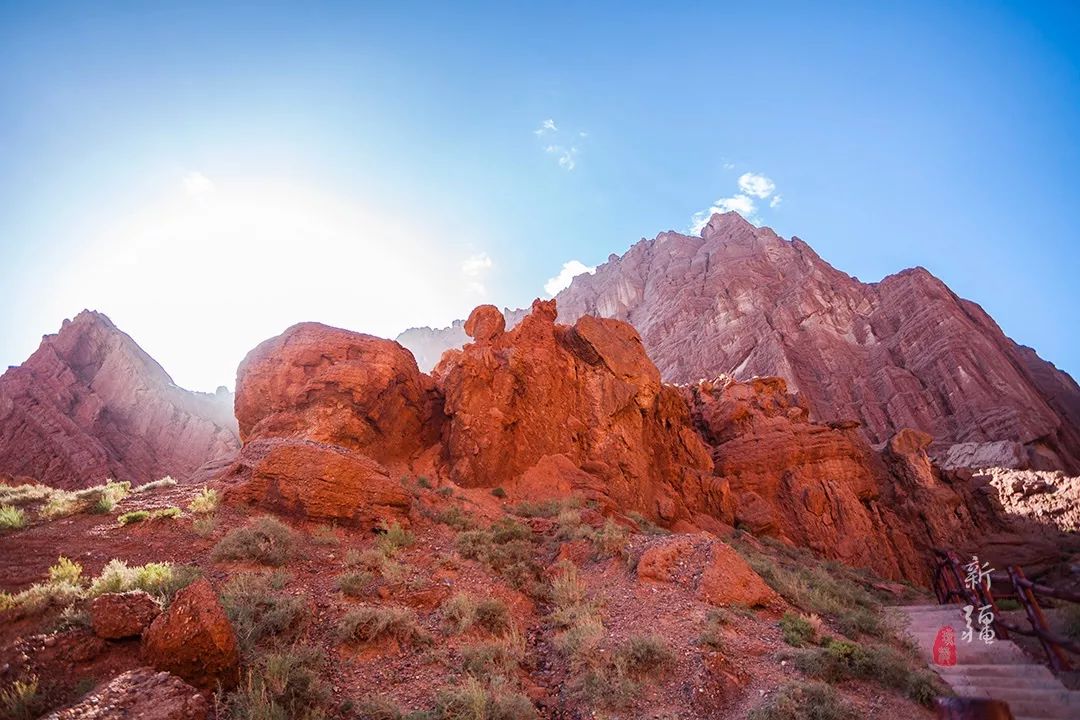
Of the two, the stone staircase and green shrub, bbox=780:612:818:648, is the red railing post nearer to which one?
the stone staircase

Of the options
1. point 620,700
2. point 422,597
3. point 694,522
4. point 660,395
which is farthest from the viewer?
point 660,395

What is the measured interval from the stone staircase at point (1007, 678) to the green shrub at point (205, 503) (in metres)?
A: 13.6

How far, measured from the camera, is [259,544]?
10023 mm

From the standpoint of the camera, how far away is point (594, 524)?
51.0ft

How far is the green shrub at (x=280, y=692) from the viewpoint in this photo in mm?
5547

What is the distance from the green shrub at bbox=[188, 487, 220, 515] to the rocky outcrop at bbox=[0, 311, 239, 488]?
2838 centimetres

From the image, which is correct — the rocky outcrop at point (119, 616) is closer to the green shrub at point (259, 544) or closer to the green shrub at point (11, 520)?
the green shrub at point (259, 544)

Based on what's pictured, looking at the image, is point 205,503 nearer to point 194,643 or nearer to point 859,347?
point 194,643

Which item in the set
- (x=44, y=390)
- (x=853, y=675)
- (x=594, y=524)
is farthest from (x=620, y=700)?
(x=44, y=390)

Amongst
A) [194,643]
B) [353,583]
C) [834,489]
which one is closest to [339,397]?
[353,583]

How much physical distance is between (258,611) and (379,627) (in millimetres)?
1719

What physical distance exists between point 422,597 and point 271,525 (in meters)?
3.65

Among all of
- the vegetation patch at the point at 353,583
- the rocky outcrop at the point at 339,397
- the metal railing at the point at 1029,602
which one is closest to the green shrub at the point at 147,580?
the vegetation patch at the point at 353,583

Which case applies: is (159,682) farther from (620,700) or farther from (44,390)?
(44,390)
